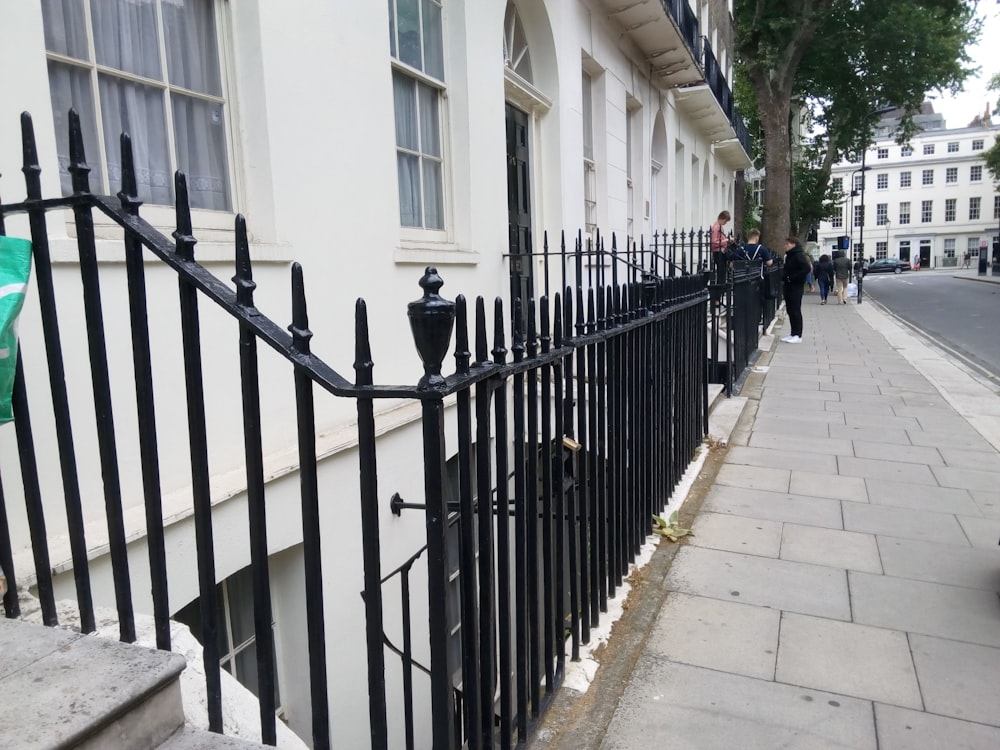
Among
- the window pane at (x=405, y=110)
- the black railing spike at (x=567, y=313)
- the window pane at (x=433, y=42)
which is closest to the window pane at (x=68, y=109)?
the black railing spike at (x=567, y=313)

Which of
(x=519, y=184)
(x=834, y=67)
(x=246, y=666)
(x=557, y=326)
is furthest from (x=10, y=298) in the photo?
(x=834, y=67)

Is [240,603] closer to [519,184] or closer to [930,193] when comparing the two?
[519,184]

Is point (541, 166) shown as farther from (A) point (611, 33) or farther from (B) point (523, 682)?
(B) point (523, 682)

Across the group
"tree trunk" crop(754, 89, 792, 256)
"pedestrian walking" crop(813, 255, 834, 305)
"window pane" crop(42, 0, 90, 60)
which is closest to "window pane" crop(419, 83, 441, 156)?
"window pane" crop(42, 0, 90, 60)

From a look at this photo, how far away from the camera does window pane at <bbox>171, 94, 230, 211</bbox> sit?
3490mm

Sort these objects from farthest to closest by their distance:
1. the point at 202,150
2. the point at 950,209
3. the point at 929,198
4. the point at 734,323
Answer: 1. the point at 929,198
2. the point at 950,209
3. the point at 734,323
4. the point at 202,150

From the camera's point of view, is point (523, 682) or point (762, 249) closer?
point (523, 682)

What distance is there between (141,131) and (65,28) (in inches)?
18.9

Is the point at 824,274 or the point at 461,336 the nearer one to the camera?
the point at 461,336

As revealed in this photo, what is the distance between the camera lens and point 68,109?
9.73ft

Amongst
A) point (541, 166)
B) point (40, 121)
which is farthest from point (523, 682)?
point (541, 166)

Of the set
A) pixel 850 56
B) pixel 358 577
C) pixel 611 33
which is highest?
pixel 850 56

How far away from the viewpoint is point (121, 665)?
1674 millimetres

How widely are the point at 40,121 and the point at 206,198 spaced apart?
1.06 meters
